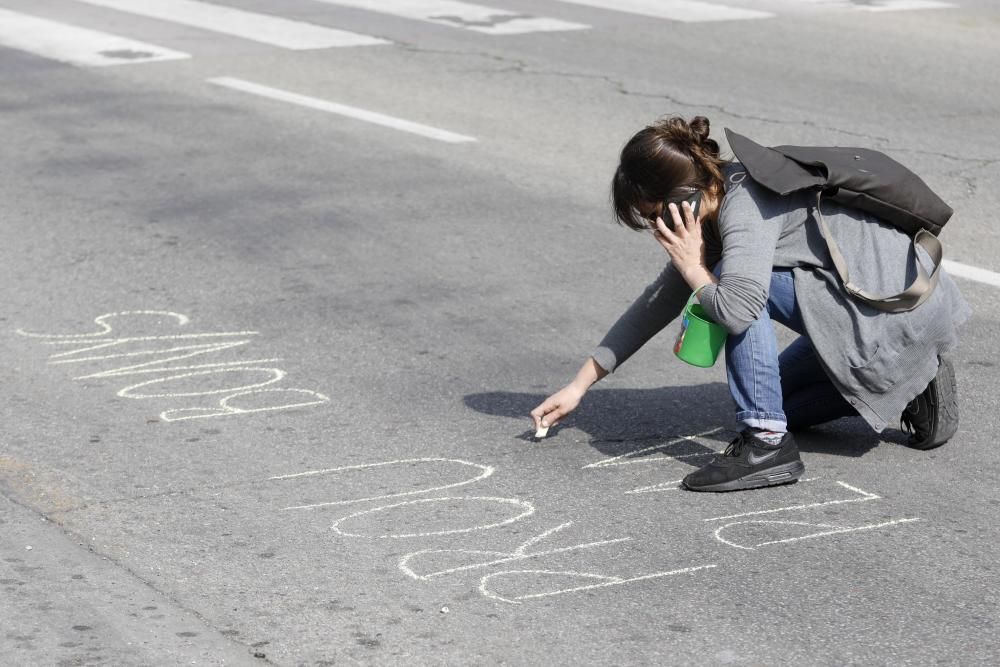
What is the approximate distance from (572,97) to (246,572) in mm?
6633

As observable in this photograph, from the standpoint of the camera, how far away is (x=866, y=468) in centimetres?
449

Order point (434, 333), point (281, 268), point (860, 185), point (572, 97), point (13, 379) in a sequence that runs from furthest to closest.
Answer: point (572, 97), point (281, 268), point (434, 333), point (13, 379), point (860, 185)

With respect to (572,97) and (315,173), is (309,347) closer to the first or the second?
(315,173)

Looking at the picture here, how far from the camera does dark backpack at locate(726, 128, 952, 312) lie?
425cm

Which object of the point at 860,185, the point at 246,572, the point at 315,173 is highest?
the point at 860,185

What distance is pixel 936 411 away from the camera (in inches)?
179

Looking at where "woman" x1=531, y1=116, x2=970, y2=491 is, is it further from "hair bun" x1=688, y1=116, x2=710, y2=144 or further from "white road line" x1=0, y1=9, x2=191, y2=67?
"white road line" x1=0, y1=9, x2=191, y2=67

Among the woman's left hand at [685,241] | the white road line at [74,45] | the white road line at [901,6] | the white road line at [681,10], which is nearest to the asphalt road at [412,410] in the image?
the woman's left hand at [685,241]

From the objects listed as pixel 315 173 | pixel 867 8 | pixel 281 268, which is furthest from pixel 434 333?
pixel 867 8

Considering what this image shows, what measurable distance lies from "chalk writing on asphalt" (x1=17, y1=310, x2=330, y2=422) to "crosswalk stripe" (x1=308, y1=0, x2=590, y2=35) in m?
Result: 7.06

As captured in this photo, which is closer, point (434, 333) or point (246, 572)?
point (246, 572)

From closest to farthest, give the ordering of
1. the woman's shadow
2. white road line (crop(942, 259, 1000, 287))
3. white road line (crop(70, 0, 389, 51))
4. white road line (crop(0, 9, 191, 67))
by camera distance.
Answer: the woman's shadow < white road line (crop(942, 259, 1000, 287)) < white road line (crop(0, 9, 191, 67)) < white road line (crop(70, 0, 389, 51))

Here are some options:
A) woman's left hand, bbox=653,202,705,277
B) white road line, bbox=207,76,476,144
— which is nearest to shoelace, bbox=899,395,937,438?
woman's left hand, bbox=653,202,705,277

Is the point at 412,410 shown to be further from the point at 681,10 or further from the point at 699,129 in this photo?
the point at 681,10
